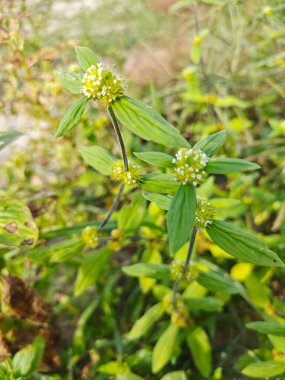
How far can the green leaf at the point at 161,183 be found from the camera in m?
0.74

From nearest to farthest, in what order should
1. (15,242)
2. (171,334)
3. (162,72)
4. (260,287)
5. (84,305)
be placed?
(15,242)
(171,334)
(260,287)
(84,305)
(162,72)

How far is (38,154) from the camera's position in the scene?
72.1 inches

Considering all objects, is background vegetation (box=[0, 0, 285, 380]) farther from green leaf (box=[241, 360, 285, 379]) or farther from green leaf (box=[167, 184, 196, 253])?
green leaf (box=[167, 184, 196, 253])

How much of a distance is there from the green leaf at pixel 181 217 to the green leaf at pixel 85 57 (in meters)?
0.28

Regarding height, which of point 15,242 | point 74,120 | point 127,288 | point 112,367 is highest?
point 74,120

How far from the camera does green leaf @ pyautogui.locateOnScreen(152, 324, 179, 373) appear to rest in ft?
3.52

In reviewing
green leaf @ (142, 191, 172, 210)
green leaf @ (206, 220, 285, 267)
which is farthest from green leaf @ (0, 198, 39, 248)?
green leaf @ (206, 220, 285, 267)

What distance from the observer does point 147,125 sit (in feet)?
2.36

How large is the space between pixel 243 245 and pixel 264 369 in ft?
1.33

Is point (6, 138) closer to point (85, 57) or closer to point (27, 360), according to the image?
point (85, 57)

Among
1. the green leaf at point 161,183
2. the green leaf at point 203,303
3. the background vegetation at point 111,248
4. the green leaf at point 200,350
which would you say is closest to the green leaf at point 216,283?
the background vegetation at point 111,248

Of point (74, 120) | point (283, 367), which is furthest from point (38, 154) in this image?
point (283, 367)

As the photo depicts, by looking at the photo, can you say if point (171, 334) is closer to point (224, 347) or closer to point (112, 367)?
point (112, 367)

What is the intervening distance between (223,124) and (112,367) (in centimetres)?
103
